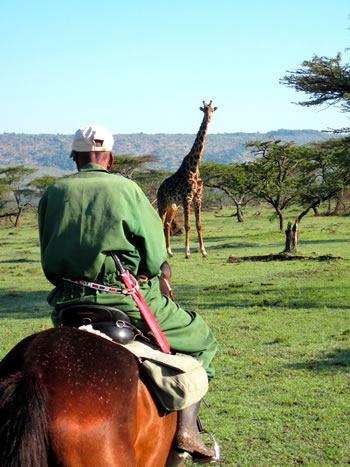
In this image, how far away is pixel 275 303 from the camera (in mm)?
9695

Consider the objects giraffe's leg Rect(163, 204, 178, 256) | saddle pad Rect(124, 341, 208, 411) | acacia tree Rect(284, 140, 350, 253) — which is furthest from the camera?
giraffe's leg Rect(163, 204, 178, 256)

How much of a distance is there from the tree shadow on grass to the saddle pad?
143 inches

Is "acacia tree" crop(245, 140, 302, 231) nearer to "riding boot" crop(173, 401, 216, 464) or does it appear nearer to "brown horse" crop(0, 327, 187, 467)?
"riding boot" crop(173, 401, 216, 464)

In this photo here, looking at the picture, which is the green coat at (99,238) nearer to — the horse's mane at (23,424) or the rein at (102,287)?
the rein at (102,287)

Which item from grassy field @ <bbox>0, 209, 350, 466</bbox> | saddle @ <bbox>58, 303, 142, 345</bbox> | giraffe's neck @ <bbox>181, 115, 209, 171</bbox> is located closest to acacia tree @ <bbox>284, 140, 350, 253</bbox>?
grassy field @ <bbox>0, 209, 350, 466</bbox>

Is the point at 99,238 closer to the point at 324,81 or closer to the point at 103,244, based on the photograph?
the point at 103,244

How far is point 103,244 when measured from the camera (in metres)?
2.78

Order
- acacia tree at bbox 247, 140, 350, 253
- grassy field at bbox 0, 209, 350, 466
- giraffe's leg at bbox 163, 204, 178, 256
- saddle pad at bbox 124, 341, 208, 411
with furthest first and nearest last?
acacia tree at bbox 247, 140, 350, 253 < giraffe's leg at bbox 163, 204, 178, 256 < grassy field at bbox 0, 209, 350, 466 < saddle pad at bbox 124, 341, 208, 411

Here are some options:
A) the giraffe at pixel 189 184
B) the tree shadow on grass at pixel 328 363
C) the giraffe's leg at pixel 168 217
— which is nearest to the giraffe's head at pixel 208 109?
→ the giraffe at pixel 189 184

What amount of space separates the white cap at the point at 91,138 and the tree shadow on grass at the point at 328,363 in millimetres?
3927

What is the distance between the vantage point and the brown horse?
2.13m

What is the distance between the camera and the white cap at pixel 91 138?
10.1ft

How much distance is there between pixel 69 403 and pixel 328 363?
15.2ft

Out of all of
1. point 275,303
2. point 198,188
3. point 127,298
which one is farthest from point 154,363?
point 198,188
